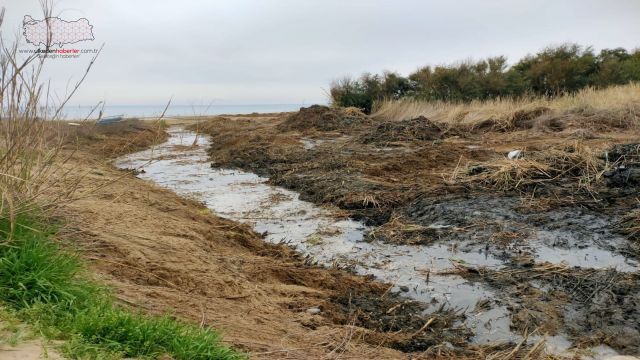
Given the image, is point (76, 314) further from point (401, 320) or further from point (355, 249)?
point (355, 249)

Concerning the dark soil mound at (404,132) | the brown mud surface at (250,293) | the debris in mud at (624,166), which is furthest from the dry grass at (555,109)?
the brown mud surface at (250,293)

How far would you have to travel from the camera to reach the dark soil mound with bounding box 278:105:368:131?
18.9 metres

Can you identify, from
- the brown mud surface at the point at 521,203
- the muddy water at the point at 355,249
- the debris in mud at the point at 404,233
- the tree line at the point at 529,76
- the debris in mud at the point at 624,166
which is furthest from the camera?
the tree line at the point at 529,76

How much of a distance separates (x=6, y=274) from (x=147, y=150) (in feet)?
49.0

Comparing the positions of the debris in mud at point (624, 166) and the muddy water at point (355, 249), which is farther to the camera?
the debris in mud at point (624, 166)

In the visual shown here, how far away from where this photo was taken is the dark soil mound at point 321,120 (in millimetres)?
18922

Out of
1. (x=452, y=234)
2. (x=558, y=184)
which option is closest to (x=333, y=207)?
(x=452, y=234)

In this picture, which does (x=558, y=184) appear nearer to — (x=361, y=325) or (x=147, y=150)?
(x=361, y=325)

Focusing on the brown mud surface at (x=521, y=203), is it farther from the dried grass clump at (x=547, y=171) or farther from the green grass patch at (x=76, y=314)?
the green grass patch at (x=76, y=314)

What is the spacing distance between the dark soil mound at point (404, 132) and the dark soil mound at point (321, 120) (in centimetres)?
352

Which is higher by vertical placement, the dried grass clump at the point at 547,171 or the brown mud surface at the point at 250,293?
the dried grass clump at the point at 547,171

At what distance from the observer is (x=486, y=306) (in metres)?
4.39

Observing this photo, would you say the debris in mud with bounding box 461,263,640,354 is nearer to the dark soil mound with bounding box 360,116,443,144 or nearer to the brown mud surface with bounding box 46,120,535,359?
the brown mud surface with bounding box 46,120,535,359

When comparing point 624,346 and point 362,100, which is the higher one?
point 362,100
